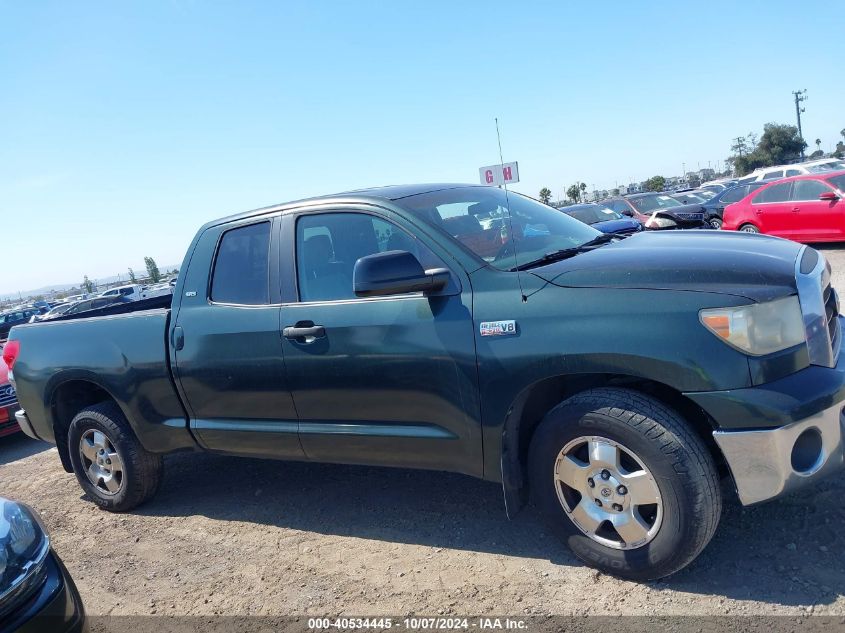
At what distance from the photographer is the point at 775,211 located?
1316 cm

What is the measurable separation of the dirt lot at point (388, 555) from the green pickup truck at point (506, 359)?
0.25 m

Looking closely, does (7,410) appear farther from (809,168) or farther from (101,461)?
(809,168)

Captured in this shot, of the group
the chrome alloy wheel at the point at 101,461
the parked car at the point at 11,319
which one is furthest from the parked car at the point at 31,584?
the parked car at the point at 11,319

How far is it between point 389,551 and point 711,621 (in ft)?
5.35

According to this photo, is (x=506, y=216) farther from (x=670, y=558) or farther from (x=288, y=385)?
(x=670, y=558)

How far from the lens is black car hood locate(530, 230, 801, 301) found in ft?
8.91

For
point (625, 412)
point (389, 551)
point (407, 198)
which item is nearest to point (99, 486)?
point (389, 551)

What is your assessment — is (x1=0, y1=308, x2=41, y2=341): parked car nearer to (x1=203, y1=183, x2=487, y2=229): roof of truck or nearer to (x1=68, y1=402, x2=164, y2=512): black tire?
(x1=68, y1=402, x2=164, y2=512): black tire

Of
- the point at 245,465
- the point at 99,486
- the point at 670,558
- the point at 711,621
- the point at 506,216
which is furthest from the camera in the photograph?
the point at 245,465

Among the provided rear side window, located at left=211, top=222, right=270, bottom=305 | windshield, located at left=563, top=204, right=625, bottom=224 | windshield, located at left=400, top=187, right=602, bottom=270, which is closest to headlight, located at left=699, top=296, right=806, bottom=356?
windshield, located at left=400, top=187, right=602, bottom=270

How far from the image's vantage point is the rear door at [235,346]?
3.79m

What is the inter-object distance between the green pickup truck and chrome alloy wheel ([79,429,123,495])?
10 cm

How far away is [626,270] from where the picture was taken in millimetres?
2912

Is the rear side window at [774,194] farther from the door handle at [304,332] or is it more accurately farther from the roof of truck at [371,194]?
the door handle at [304,332]
